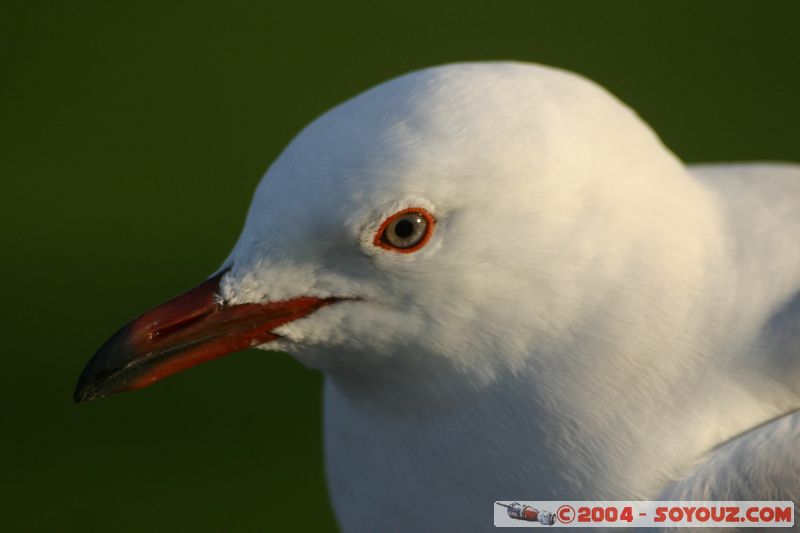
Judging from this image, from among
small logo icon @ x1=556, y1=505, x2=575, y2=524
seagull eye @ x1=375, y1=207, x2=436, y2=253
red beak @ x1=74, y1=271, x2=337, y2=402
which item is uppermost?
seagull eye @ x1=375, y1=207, x2=436, y2=253

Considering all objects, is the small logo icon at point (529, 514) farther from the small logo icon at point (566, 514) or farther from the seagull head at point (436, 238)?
the seagull head at point (436, 238)

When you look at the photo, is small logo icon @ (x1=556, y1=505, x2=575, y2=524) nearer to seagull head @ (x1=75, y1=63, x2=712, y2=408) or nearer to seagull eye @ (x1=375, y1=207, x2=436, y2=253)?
seagull head @ (x1=75, y1=63, x2=712, y2=408)

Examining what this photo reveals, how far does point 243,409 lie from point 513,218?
1.47 meters

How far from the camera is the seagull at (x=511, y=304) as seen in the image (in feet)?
3.58

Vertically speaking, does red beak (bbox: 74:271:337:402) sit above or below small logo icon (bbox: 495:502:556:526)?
above

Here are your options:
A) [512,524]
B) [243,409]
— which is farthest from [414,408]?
[243,409]

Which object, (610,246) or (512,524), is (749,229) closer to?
(610,246)

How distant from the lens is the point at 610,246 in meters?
1.12

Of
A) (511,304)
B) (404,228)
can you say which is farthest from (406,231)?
(511,304)

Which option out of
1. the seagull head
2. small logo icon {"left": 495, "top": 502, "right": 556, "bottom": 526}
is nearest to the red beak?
the seagull head

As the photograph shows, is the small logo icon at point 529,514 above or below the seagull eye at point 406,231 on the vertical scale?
below

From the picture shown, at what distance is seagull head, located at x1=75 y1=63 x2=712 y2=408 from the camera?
3.56 ft

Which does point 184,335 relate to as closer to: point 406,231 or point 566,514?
point 406,231

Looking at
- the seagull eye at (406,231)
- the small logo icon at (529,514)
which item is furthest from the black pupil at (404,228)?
the small logo icon at (529,514)
